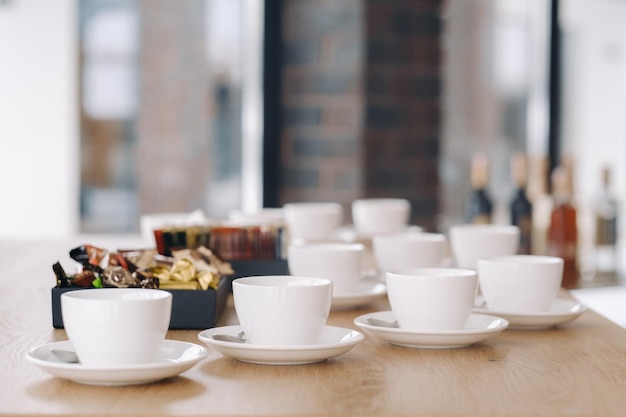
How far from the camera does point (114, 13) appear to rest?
3.80 m

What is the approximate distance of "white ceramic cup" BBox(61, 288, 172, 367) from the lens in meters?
0.89

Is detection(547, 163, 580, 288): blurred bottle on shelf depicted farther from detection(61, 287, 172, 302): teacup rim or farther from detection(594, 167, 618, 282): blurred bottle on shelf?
detection(61, 287, 172, 302): teacup rim

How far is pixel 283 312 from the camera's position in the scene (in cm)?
98

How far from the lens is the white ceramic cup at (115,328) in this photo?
89 cm

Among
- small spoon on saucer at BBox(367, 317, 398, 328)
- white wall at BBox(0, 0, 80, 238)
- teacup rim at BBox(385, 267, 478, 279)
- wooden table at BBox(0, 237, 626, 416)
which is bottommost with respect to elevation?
wooden table at BBox(0, 237, 626, 416)

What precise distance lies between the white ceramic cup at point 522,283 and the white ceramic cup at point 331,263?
199 millimetres

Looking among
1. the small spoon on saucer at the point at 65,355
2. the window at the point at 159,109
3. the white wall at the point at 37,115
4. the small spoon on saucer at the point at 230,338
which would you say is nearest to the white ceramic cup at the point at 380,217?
the small spoon on saucer at the point at 230,338

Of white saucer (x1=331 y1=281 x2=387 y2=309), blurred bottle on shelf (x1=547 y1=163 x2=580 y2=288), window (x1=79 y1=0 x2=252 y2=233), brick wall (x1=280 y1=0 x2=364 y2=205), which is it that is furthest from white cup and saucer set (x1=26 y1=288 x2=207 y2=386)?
window (x1=79 y1=0 x2=252 y2=233)

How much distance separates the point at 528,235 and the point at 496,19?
101 inches

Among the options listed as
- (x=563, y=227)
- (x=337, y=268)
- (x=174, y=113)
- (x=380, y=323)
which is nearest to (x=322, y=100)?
(x=174, y=113)

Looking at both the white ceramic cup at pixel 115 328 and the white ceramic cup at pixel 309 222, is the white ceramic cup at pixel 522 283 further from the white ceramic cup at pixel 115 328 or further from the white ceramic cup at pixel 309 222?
the white ceramic cup at pixel 309 222

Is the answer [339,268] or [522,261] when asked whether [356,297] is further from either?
[522,261]

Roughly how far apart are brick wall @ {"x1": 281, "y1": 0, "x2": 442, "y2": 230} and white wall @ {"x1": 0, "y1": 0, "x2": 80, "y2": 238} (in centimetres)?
87

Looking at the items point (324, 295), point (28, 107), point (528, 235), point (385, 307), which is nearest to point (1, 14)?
point (28, 107)
